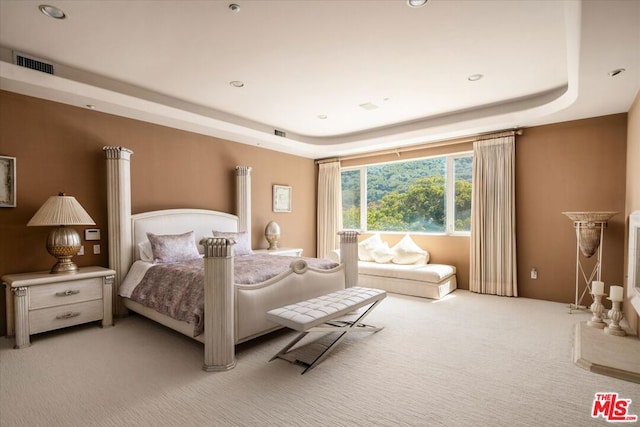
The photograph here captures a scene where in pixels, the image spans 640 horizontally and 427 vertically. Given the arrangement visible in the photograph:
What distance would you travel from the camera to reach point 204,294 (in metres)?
2.62

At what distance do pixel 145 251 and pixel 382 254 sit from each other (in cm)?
377

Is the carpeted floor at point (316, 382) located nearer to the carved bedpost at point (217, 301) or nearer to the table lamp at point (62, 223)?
the carved bedpost at point (217, 301)

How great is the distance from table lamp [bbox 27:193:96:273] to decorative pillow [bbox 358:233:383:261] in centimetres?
426

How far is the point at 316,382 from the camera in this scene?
2.35 m

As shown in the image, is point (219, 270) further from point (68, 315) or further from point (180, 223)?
point (180, 223)

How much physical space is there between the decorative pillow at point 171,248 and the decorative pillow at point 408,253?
3337 millimetres

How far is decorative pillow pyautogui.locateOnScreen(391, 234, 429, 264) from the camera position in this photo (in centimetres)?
548

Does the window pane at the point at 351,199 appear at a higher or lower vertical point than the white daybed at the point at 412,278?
higher

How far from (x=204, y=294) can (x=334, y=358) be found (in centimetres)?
124

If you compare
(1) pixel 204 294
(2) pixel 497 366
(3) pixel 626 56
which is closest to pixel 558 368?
(2) pixel 497 366

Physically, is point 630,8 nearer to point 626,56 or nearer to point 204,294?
point 626,56

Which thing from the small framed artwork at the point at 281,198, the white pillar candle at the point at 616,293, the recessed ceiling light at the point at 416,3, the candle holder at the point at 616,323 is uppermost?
the recessed ceiling light at the point at 416,3

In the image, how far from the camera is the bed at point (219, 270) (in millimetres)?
2525

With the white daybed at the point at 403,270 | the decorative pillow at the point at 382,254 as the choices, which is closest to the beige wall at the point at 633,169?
the white daybed at the point at 403,270
